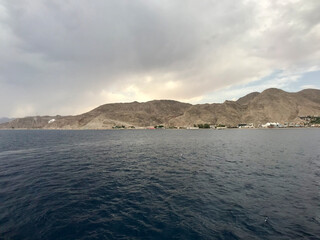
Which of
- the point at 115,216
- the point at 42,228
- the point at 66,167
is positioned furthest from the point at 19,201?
the point at 66,167

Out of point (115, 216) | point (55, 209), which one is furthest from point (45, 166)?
point (115, 216)

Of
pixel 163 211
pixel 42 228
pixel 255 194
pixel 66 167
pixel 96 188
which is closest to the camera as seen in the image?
pixel 42 228

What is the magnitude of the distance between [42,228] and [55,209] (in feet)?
11.9

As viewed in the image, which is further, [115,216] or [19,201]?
[19,201]

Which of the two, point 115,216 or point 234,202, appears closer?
point 115,216

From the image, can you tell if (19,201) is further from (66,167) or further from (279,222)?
(279,222)

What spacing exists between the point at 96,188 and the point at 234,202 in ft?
63.0

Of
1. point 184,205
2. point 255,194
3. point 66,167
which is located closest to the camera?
point 184,205

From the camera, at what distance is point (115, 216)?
1667 centimetres

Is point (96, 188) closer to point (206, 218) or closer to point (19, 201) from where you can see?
point (19, 201)

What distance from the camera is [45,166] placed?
3728cm

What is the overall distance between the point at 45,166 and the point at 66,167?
559cm

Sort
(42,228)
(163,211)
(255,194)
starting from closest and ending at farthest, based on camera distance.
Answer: (42,228), (163,211), (255,194)

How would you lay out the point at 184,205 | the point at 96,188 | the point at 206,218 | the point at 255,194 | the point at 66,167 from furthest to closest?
the point at 66,167 → the point at 96,188 → the point at 255,194 → the point at 184,205 → the point at 206,218
